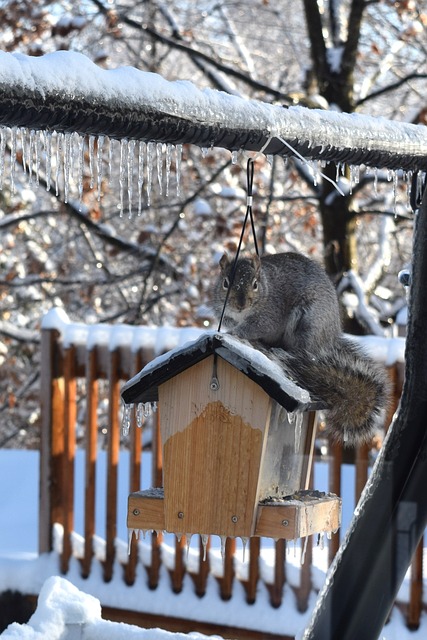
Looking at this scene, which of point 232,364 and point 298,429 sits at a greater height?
point 232,364

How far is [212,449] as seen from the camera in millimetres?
1863

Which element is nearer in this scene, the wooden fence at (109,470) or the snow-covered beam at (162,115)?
Result: the snow-covered beam at (162,115)

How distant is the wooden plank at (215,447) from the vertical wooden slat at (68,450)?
2792 mm

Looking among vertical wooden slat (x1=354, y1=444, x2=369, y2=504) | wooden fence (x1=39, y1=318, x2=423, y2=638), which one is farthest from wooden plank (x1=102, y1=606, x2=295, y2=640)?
vertical wooden slat (x1=354, y1=444, x2=369, y2=504)

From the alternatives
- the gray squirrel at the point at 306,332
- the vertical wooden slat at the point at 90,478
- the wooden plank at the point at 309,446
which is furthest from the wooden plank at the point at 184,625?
the gray squirrel at the point at 306,332

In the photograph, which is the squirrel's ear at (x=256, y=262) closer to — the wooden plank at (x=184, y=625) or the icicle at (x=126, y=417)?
the icicle at (x=126, y=417)

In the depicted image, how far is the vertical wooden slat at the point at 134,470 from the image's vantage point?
14.1ft

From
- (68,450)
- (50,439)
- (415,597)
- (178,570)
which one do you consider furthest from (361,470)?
(50,439)

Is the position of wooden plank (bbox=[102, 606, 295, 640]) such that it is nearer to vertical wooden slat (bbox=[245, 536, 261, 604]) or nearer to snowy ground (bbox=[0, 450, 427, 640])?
snowy ground (bbox=[0, 450, 427, 640])

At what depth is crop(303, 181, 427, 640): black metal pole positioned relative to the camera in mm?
1885

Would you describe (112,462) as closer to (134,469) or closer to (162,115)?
(134,469)

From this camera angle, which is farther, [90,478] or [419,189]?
[90,478]

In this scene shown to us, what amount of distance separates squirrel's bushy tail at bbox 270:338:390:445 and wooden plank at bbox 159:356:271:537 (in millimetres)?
101

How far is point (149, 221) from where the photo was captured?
939cm
